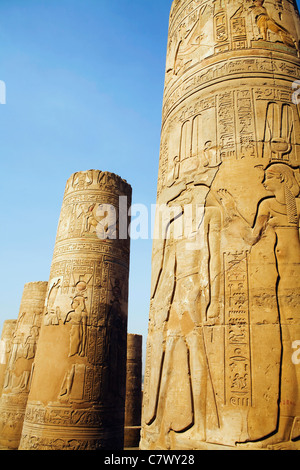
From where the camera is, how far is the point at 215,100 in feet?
11.8

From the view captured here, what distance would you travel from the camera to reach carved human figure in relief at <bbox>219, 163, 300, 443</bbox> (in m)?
2.52

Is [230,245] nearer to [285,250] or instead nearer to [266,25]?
[285,250]

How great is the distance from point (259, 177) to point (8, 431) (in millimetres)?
12296

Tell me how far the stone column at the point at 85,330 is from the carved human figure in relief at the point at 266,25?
613cm

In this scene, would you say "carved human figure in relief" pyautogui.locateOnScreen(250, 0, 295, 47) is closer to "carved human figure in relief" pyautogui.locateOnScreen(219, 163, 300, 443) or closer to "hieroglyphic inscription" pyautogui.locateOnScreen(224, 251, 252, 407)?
"carved human figure in relief" pyautogui.locateOnScreen(219, 163, 300, 443)

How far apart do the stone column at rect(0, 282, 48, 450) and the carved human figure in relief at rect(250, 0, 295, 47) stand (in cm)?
1126

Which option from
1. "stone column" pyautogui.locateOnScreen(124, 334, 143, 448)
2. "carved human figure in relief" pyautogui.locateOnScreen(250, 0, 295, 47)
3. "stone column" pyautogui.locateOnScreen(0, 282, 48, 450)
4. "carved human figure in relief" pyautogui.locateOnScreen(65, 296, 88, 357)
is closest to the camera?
"carved human figure in relief" pyautogui.locateOnScreen(250, 0, 295, 47)

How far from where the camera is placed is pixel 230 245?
3.00 meters

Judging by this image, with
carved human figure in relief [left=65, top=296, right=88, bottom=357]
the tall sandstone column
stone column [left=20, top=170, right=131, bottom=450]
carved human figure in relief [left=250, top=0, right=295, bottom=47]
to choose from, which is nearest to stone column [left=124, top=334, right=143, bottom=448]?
stone column [left=20, top=170, right=131, bottom=450]

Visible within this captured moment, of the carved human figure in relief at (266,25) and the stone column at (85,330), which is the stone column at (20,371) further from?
the carved human figure in relief at (266,25)

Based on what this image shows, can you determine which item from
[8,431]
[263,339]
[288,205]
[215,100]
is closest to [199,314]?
[263,339]

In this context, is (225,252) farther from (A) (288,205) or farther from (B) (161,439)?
(B) (161,439)

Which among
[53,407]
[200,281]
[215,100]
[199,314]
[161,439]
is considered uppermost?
[215,100]

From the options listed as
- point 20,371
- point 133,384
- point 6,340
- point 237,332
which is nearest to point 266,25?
point 237,332
